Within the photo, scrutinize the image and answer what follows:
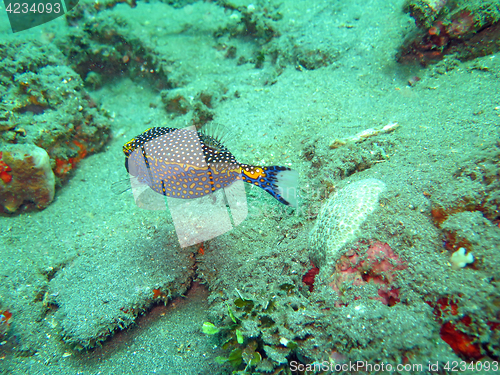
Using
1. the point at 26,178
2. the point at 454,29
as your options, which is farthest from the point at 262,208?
the point at 454,29

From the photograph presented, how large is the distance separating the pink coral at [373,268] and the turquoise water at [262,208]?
0.04ft

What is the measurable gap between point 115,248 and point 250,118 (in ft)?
11.6

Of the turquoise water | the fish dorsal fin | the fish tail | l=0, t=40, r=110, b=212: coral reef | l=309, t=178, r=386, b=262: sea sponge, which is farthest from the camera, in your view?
l=0, t=40, r=110, b=212: coral reef

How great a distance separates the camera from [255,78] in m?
6.65

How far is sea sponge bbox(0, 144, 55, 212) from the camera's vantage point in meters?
4.44

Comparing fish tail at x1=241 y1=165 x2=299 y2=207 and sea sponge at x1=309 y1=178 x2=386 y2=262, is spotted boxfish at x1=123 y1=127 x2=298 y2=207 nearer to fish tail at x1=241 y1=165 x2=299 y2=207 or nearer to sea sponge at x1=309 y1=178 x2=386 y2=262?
fish tail at x1=241 y1=165 x2=299 y2=207

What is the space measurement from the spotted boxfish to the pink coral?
122 cm

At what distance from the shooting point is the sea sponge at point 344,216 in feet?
8.13

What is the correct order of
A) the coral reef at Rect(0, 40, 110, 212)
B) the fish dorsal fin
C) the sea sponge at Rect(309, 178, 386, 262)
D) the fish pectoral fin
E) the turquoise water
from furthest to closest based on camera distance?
the coral reef at Rect(0, 40, 110, 212), the fish dorsal fin, the fish pectoral fin, the sea sponge at Rect(309, 178, 386, 262), the turquoise water

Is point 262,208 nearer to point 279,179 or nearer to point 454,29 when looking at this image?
point 279,179

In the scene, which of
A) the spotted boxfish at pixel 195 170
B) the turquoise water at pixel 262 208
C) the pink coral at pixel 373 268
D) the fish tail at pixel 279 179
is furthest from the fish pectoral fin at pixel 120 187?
the pink coral at pixel 373 268

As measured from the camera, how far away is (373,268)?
89.0 inches

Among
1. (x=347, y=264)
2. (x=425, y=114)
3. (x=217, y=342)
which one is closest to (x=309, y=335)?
(x=347, y=264)

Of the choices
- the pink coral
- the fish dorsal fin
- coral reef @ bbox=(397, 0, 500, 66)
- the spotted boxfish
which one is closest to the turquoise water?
the pink coral
